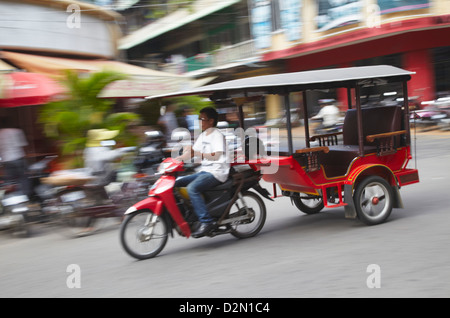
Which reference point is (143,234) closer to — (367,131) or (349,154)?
(349,154)

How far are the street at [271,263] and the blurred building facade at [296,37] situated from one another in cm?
1172

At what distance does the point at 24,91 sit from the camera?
25.5ft

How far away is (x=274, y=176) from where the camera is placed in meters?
6.11

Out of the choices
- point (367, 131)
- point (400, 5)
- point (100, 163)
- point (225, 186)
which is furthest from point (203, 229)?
point (400, 5)

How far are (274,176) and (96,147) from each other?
2804 mm

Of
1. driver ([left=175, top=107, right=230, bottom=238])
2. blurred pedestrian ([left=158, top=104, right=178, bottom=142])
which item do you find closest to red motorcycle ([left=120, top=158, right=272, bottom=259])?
driver ([left=175, top=107, right=230, bottom=238])

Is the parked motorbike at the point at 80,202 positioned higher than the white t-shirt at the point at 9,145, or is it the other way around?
the white t-shirt at the point at 9,145

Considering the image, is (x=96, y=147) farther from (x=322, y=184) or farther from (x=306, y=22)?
(x=306, y=22)

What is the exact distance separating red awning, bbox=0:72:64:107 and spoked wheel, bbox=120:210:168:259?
12.3 ft

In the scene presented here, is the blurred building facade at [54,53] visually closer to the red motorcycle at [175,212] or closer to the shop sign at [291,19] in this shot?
the red motorcycle at [175,212]

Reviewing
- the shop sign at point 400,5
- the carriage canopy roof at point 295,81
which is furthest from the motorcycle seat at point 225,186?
the shop sign at point 400,5

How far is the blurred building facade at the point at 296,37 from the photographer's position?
1722 cm
